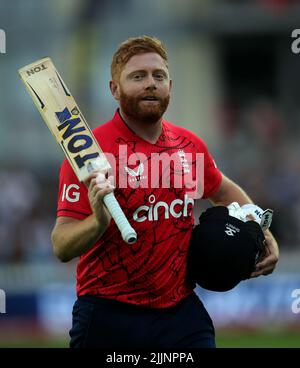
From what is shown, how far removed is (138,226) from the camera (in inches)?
216

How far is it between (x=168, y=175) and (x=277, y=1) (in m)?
14.2

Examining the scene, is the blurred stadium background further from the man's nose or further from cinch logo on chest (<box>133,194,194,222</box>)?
the man's nose

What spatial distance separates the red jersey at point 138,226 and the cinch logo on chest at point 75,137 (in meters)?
0.09

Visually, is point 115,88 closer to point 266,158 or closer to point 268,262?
point 268,262

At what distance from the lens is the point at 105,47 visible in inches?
766

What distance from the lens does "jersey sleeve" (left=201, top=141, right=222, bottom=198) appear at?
6016mm

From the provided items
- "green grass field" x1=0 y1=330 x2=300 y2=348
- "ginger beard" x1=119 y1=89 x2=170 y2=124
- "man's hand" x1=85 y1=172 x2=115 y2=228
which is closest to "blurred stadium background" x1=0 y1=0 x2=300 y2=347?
"green grass field" x1=0 y1=330 x2=300 y2=348

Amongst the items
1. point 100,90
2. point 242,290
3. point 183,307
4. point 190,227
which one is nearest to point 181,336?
point 183,307

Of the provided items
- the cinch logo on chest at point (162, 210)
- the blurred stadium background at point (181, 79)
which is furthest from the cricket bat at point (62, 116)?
the blurred stadium background at point (181, 79)

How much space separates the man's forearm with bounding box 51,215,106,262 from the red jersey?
0.09 meters

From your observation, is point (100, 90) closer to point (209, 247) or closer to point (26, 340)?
point (26, 340)

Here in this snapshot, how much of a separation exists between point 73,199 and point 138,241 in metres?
0.40

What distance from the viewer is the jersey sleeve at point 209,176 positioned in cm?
602

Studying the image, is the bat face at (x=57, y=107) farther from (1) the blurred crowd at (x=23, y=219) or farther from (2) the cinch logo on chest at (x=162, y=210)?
(1) the blurred crowd at (x=23, y=219)
